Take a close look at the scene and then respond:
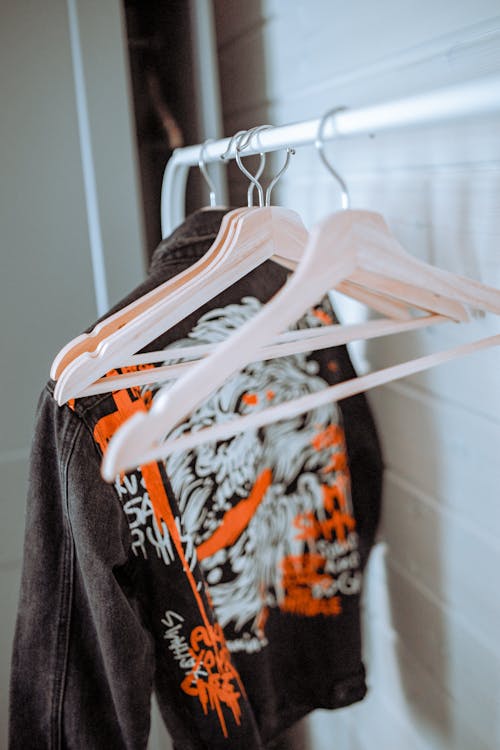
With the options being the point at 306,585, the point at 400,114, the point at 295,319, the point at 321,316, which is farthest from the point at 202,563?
the point at 400,114

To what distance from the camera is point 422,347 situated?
0.87 metres

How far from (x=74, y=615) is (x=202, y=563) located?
192 millimetres

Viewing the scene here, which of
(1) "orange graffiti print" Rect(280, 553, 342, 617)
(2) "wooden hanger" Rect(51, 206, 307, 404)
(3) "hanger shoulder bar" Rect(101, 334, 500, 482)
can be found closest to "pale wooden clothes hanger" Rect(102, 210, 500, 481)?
(3) "hanger shoulder bar" Rect(101, 334, 500, 482)

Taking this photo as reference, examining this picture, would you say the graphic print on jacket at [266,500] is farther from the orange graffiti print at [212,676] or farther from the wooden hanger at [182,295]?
the wooden hanger at [182,295]

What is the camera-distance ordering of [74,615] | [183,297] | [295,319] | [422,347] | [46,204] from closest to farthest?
[295,319], [183,297], [74,615], [422,347], [46,204]

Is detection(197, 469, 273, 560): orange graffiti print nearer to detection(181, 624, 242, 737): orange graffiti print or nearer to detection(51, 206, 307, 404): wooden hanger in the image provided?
detection(181, 624, 242, 737): orange graffiti print

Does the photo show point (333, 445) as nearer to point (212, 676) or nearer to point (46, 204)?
point (212, 676)

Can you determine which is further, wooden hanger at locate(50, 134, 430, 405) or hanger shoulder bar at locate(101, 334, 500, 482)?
wooden hanger at locate(50, 134, 430, 405)

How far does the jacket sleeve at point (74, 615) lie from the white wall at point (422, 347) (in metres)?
0.41

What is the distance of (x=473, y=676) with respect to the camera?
0.88 metres

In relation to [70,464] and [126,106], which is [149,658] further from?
[126,106]

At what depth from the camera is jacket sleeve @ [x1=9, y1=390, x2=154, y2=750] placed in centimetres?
69

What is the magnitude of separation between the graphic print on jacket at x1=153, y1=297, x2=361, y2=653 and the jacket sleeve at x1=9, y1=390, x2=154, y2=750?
0.15 m

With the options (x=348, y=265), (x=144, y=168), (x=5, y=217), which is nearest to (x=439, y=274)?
(x=348, y=265)
